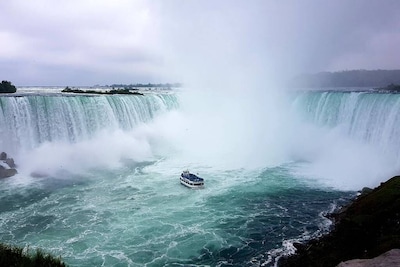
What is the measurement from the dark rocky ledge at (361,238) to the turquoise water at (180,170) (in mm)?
1084

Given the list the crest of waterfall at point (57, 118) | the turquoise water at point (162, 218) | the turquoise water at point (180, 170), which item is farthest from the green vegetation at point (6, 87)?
the turquoise water at point (162, 218)

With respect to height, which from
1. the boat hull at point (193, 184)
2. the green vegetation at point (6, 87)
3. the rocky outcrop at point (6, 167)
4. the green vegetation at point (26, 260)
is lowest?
the boat hull at point (193, 184)

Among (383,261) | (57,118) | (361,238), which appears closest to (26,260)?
(383,261)

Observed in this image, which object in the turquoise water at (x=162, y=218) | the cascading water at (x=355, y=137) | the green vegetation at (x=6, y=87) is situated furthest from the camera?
the green vegetation at (x=6, y=87)

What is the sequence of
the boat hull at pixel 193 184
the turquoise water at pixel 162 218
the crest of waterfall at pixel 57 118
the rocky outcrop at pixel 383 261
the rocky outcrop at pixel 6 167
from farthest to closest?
1. the crest of waterfall at pixel 57 118
2. the rocky outcrop at pixel 6 167
3. the boat hull at pixel 193 184
4. the turquoise water at pixel 162 218
5. the rocky outcrop at pixel 383 261

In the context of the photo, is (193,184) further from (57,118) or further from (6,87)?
(6,87)

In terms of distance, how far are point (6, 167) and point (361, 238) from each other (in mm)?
22207

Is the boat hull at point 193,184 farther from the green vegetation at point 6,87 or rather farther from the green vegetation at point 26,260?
the green vegetation at point 6,87

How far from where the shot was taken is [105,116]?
3353 cm

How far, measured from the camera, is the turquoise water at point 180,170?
15.1 metres

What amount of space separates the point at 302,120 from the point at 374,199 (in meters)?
23.9

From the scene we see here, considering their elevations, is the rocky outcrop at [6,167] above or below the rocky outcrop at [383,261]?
below

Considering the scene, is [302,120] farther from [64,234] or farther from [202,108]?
[64,234]

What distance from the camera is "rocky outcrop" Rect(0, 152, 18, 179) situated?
2450 centimetres
